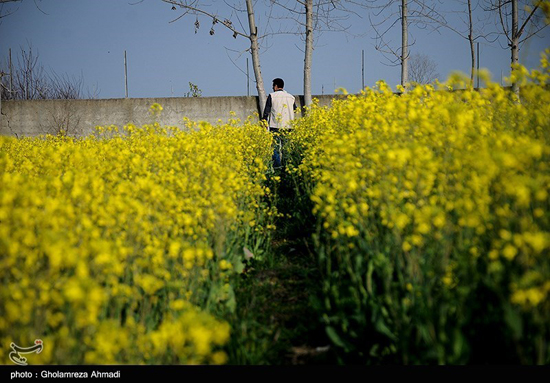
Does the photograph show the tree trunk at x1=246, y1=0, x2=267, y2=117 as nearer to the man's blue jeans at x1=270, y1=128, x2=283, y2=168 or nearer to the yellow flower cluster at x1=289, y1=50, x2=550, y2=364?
the man's blue jeans at x1=270, y1=128, x2=283, y2=168

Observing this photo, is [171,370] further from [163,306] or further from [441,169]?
[441,169]

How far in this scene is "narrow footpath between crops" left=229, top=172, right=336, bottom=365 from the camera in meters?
3.32

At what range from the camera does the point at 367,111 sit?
6148 mm

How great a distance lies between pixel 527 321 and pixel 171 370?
1.84 meters

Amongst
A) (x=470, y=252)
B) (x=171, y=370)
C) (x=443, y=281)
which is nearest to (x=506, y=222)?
(x=470, y=252)

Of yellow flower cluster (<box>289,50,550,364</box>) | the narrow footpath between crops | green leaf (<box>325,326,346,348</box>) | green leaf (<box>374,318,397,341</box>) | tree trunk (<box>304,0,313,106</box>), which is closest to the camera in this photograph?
yellow flower cluster (<box>289,50,550,364</box>)

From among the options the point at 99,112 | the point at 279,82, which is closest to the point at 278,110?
the point at 279,82

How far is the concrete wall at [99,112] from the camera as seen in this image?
14.2 m

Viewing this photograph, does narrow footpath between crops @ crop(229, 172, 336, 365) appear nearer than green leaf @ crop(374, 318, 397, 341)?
No

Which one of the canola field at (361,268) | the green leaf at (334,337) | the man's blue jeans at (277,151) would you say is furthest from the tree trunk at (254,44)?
the green leaf at (334,337)

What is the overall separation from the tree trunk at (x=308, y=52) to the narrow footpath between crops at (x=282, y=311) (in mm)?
8217

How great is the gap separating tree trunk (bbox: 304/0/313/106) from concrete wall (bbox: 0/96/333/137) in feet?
3.78

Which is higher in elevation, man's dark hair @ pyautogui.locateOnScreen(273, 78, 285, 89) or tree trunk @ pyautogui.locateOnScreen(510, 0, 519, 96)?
tree trunk @ pyautogui.locateOnScreen(510, 0, 519, 96)

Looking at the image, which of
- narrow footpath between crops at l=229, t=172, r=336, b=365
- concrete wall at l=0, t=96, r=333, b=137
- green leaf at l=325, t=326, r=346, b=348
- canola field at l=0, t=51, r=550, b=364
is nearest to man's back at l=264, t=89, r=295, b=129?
concrete wall at l=0, t=96, r=333, b=137
